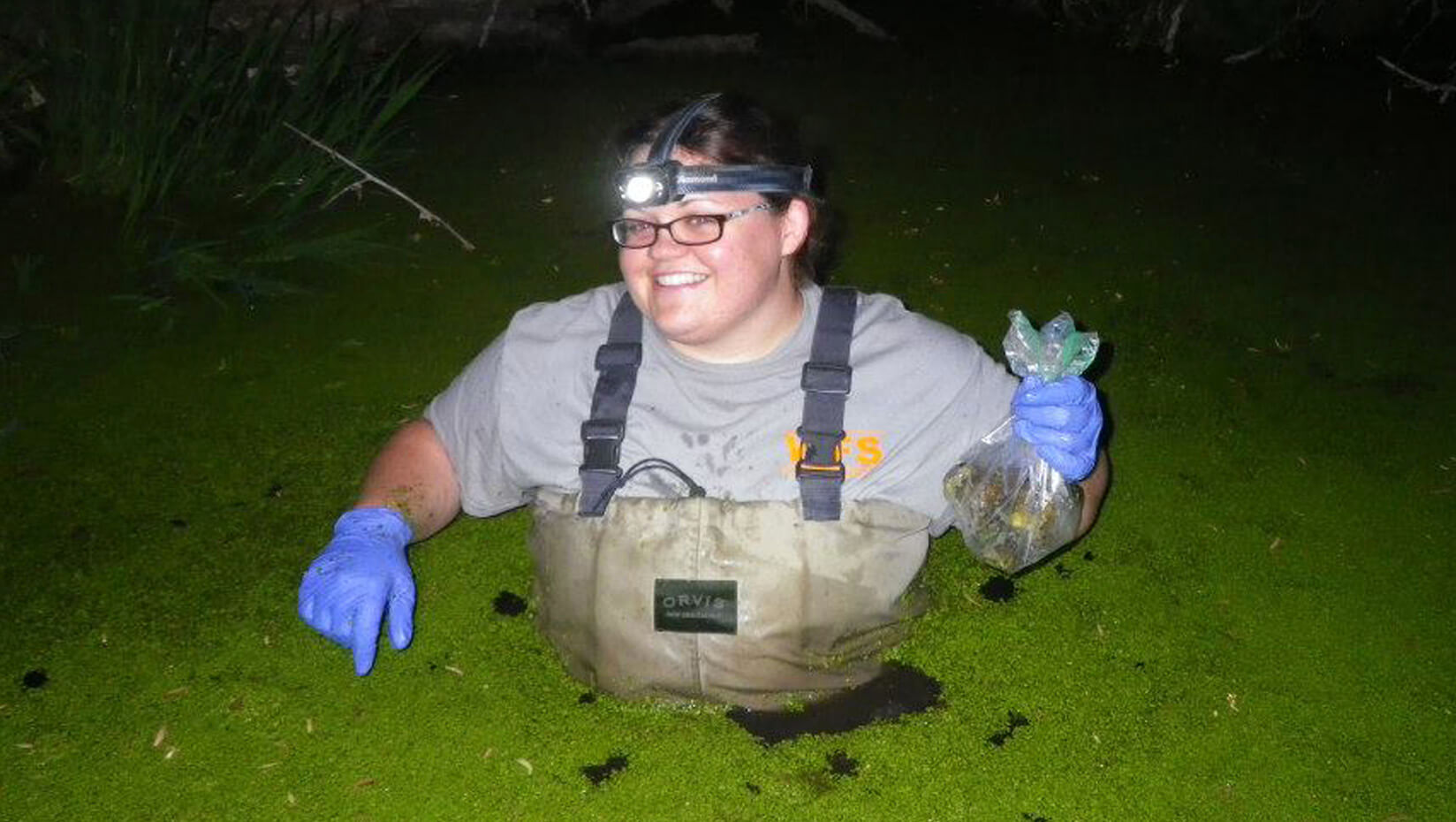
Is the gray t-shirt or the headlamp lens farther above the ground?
the headlamp lens

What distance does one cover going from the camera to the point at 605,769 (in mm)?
1529

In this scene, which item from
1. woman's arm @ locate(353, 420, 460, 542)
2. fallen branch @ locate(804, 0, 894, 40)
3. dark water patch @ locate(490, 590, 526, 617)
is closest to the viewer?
woman's arm @ locate(353, 420, 460, 542)

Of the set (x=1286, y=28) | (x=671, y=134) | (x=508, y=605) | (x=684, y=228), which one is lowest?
(x=508, y=605)

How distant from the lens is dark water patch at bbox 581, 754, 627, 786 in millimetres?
1518

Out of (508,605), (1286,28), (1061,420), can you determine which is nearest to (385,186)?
(508,605)

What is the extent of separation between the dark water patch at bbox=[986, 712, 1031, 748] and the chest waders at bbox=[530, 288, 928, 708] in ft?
0.81

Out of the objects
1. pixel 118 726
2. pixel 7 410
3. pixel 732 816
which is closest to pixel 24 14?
pixel 7 410

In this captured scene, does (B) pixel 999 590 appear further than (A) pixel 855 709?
Yes

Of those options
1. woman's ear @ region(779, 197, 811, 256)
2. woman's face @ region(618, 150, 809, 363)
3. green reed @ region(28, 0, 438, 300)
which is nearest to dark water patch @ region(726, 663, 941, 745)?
woman's face @ region(618, 150, 809, 363)

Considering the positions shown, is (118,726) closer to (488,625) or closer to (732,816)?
(488,625)

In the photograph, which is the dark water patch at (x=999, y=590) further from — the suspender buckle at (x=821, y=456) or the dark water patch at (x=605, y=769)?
the dark water patch at (x=605, y=769)

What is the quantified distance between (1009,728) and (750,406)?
63 cm

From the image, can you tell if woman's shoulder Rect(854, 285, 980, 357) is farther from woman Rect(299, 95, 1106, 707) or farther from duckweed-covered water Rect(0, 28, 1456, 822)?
duckweed-covered water Rect(0, 28, 1456, 822)

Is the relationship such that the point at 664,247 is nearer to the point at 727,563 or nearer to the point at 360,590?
the point at 727,563
